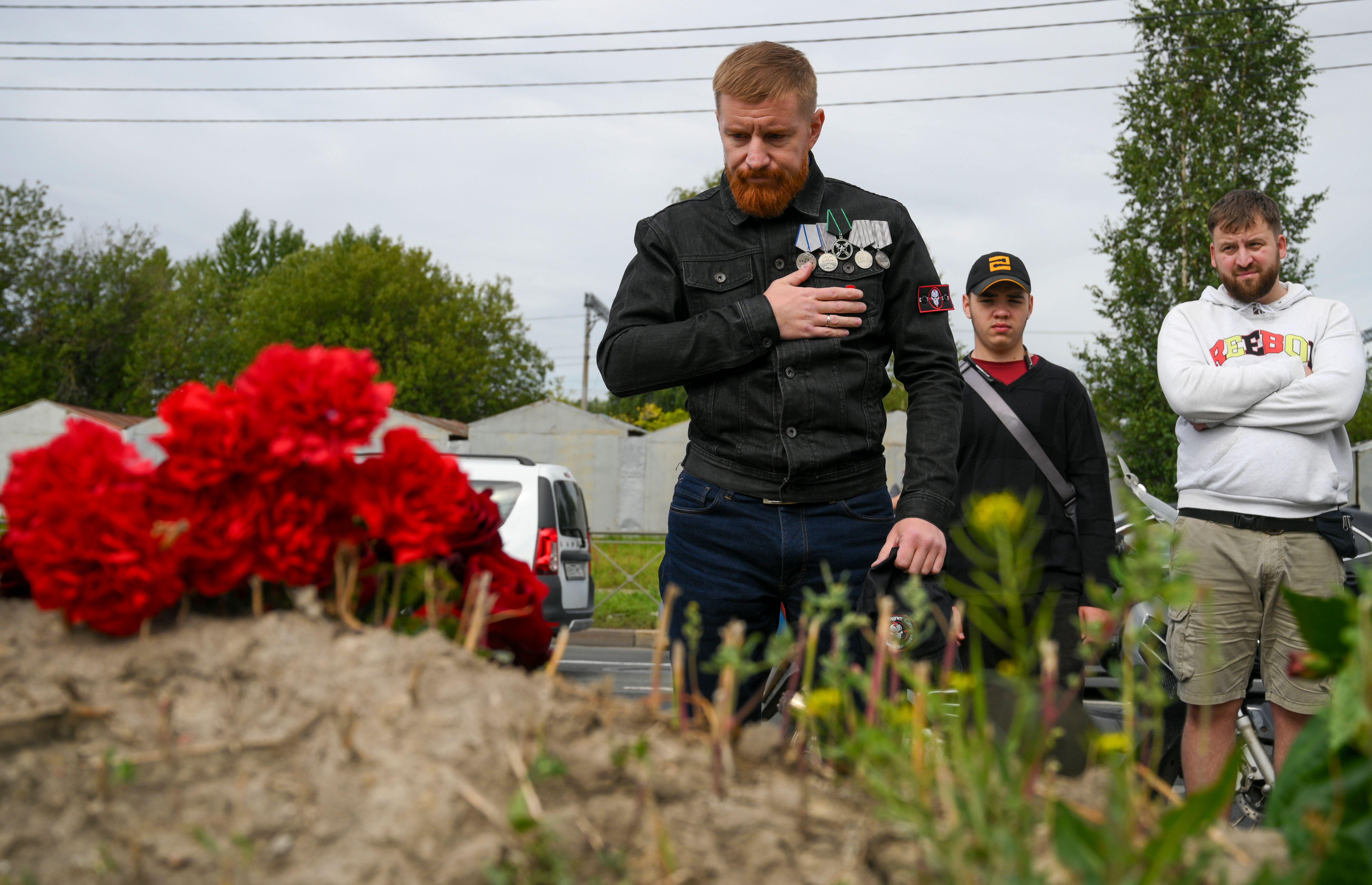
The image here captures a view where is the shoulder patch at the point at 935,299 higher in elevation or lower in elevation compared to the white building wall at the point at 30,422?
lower

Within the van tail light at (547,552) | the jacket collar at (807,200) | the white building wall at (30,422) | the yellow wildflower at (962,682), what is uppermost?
the white building wall at (30,422)

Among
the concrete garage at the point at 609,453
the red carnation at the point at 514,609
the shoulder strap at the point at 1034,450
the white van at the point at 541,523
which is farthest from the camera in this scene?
the concrete garage at the point at 609,453

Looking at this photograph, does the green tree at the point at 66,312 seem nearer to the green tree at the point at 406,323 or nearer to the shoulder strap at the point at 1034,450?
the green tree at the point at 406,323

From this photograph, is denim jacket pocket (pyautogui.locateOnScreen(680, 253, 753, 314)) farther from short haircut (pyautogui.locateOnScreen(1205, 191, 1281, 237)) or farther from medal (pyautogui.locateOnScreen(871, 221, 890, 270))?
short haircut (pyautogui.locateOnScreen(1205, 191, 1281, 237))

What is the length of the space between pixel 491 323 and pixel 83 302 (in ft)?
49.1

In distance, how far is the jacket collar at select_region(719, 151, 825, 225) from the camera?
8.53 feet

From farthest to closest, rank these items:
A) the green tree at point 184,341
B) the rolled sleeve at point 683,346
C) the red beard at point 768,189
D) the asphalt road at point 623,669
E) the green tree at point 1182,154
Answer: the green tree at point 184,341
the green tree at point 1182,154
the asphalt road at point 623,669
the red beard at point 768,189
the rolled sleeve at point 683,346

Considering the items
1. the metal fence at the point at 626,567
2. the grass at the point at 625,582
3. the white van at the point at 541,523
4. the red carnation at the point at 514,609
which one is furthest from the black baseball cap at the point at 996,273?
the metal fence at the point at 626,567

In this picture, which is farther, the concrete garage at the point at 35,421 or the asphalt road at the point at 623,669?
the concrete garage at the point at 35,421

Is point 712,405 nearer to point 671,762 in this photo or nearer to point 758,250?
point 758,250

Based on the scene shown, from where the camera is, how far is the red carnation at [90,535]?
1.13 meters

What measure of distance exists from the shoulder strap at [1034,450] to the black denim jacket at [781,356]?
3.70ft

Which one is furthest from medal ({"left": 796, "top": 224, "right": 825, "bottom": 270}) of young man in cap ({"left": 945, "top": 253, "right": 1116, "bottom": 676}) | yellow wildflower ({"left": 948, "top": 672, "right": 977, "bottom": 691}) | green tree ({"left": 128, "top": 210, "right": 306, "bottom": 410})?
green tree ({"left": 128, "top": 210, "right": 306, "bottom": 410})

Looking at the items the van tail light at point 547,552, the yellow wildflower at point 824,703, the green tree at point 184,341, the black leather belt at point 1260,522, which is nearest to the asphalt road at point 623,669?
the van tail light at point 547,552
